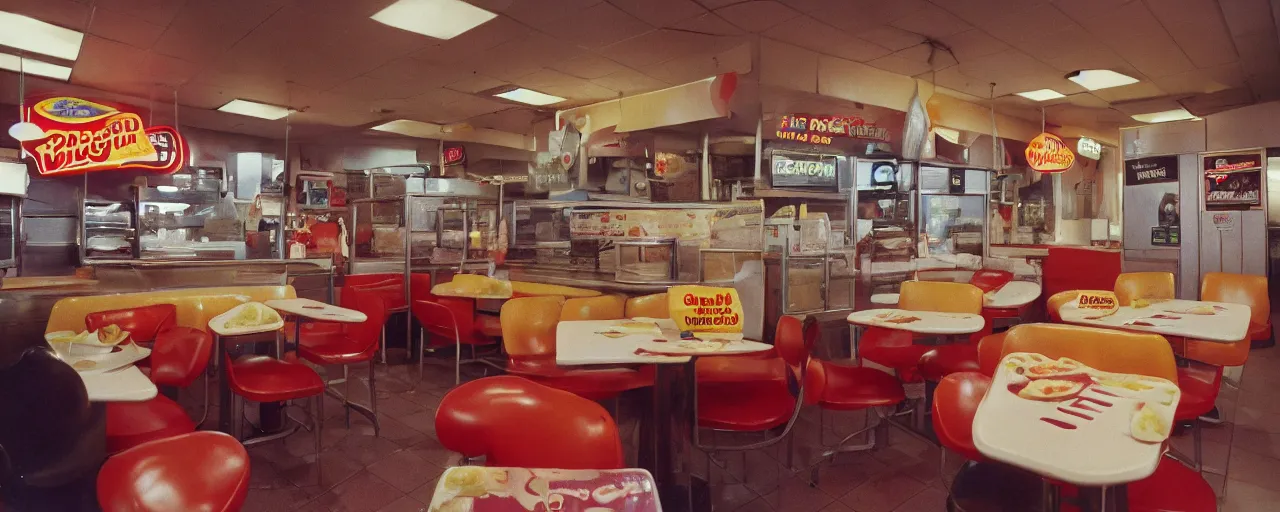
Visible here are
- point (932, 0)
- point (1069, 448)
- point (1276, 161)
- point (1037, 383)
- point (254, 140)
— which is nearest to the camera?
point (1069, 448)

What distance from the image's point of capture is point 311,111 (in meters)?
7.93

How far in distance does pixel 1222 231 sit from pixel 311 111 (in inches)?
425

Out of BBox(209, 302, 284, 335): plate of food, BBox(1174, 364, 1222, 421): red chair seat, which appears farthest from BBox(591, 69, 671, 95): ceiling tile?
BBox(1174, 364, 1222, 421): red chair seat

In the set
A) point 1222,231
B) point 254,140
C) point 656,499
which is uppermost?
point 254,140

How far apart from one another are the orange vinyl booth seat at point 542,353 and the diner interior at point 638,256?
0.11 ft

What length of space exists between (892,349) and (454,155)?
6845mm

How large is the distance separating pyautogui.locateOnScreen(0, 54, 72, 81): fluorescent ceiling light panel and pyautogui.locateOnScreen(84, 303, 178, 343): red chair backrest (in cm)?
Answer: 370

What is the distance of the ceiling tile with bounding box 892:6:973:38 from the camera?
4.95m

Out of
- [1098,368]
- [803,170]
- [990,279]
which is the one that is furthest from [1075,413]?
[990,279]

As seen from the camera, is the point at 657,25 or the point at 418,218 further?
the point at 418,218

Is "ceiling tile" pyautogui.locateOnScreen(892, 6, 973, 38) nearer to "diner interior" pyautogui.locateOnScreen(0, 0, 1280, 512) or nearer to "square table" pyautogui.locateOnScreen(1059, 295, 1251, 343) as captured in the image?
"diner interior" pyautogui.locateOnScreen(0, 0, 1280, 512)

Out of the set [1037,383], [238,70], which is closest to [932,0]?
[1037,383]

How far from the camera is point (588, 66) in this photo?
6.09 m

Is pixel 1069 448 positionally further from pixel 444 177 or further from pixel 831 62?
pixel 444 177
